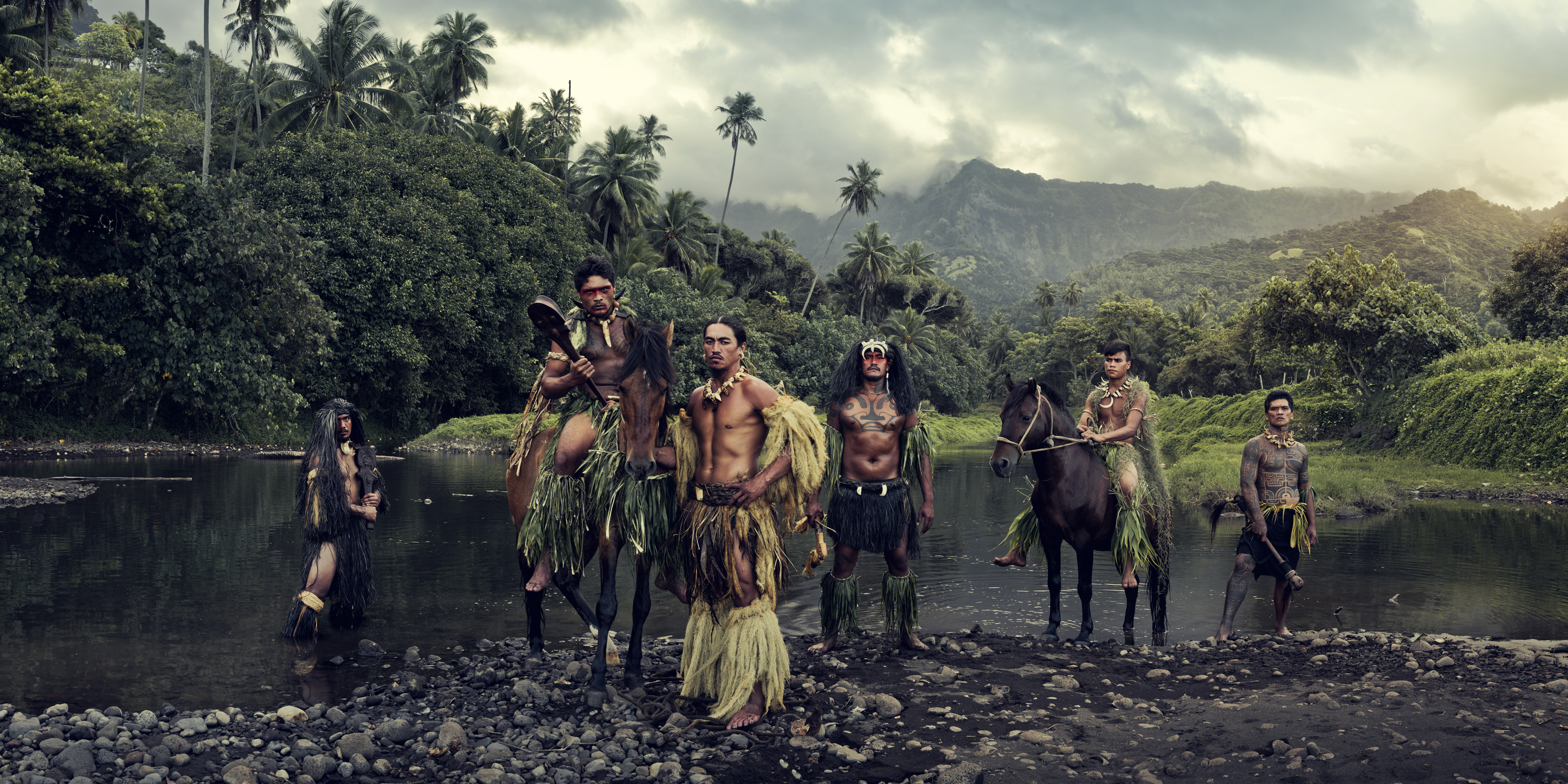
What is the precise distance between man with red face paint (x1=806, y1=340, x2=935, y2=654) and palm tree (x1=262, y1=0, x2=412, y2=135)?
114ft

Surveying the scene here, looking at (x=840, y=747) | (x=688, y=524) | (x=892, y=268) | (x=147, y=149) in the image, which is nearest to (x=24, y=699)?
(x=688, y=524)

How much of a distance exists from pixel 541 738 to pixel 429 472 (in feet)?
61.8

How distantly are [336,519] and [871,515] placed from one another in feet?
12.1

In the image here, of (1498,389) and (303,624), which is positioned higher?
(1498,389)

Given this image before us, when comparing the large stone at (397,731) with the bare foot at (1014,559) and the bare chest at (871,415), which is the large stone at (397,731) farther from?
the bare foot at (1014,559)

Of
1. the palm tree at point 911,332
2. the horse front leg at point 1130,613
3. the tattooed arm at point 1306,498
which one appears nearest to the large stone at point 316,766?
the horse front leg at point 1130,613

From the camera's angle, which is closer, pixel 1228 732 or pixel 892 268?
pixel 1228 732

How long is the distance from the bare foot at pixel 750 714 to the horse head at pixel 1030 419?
265 cm

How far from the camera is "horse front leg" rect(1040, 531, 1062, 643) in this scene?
23.0 feet

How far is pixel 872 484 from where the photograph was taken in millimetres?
6395

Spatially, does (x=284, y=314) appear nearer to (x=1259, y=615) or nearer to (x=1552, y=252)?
(x=1259, y=615)

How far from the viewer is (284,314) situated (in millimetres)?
26688

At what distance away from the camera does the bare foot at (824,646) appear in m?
6.34

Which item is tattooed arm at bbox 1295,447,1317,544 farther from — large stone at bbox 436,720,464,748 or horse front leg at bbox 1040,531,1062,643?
large stone at bbox 436,720,464,748
